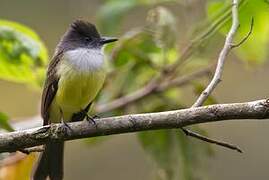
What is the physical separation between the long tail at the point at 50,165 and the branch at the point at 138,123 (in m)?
0.67

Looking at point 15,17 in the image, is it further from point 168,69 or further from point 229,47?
point 229,47

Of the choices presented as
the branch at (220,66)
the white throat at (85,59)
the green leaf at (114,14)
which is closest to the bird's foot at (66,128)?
the branch at (220,66)

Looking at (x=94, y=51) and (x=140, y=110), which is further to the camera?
(x=140, y=110)

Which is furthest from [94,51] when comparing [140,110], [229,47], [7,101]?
[7,101]

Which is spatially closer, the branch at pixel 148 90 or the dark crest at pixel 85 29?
the dark crest at pixel 85 29

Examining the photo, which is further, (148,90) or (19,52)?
(148,90)

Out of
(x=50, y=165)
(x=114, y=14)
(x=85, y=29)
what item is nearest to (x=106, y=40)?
(x=85, y=29)

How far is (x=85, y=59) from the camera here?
312cm

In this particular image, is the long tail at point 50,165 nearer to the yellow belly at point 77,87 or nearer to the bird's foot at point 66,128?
the yellow belly at point 77,87

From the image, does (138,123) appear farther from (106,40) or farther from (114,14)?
(114,14)

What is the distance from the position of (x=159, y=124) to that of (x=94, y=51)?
0.98 meters

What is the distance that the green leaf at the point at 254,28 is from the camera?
2.85 metres

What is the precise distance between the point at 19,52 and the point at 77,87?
10.2 inches

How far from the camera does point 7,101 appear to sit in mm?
6859
